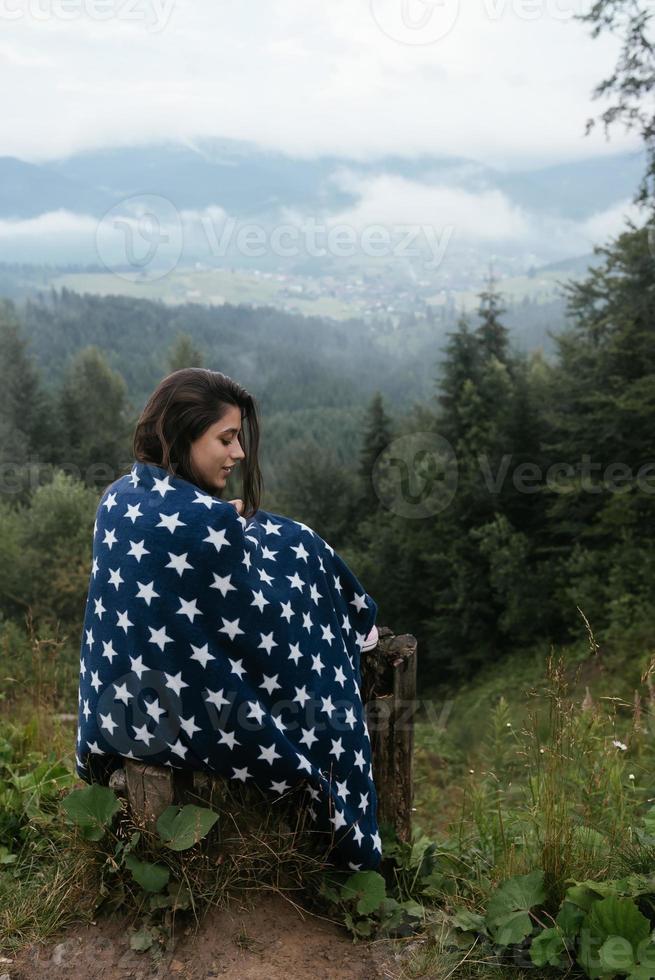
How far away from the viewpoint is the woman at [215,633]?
254cm

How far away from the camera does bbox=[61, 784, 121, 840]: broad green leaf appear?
2.60 meters

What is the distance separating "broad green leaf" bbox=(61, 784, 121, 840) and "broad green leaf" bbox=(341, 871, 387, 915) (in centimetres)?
83

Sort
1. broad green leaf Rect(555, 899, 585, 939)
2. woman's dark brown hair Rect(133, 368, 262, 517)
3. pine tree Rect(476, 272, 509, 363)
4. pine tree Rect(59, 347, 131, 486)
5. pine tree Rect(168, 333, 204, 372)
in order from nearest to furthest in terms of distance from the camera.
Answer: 1. broad green leaf Rect(555, 899, 585, 939)
2. woman's dark brown hair Rect(133, 368, 262, 517)
3. pine tree Rect(476, 272, 509, 363)
4. pine tree Rect(59, 347, 131, 486)
5. pine tree Rect(168, 333, 204, 372)

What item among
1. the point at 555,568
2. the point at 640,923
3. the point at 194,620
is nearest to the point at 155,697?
the point at 194,620

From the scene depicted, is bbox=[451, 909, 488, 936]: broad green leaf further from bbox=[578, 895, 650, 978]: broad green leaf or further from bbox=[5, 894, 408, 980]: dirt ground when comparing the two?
bbox=[578, 895, 650, 978]: broad green leaf

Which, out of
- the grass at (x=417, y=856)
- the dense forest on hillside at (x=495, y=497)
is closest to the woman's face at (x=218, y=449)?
the grass at (x=417, y=856)

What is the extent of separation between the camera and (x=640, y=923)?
2.09 m

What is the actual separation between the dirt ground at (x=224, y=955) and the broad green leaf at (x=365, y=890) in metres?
0.11

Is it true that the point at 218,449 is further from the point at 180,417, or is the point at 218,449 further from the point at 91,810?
the point at 91,810

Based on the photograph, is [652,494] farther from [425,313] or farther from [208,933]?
[425,313]

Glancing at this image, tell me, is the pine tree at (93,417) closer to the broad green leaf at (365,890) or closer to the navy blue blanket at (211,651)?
the navy blue blanket at (211,651)

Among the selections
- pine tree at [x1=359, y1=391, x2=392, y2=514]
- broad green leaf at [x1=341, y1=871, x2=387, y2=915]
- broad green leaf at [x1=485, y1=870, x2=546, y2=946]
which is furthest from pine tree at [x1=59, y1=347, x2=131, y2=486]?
broad green leaf at [x1=485, y1=870, x2=546, y2=946]

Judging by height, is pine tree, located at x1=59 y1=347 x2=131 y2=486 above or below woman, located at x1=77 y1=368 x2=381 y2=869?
below

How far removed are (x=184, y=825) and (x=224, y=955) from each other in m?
0.40
